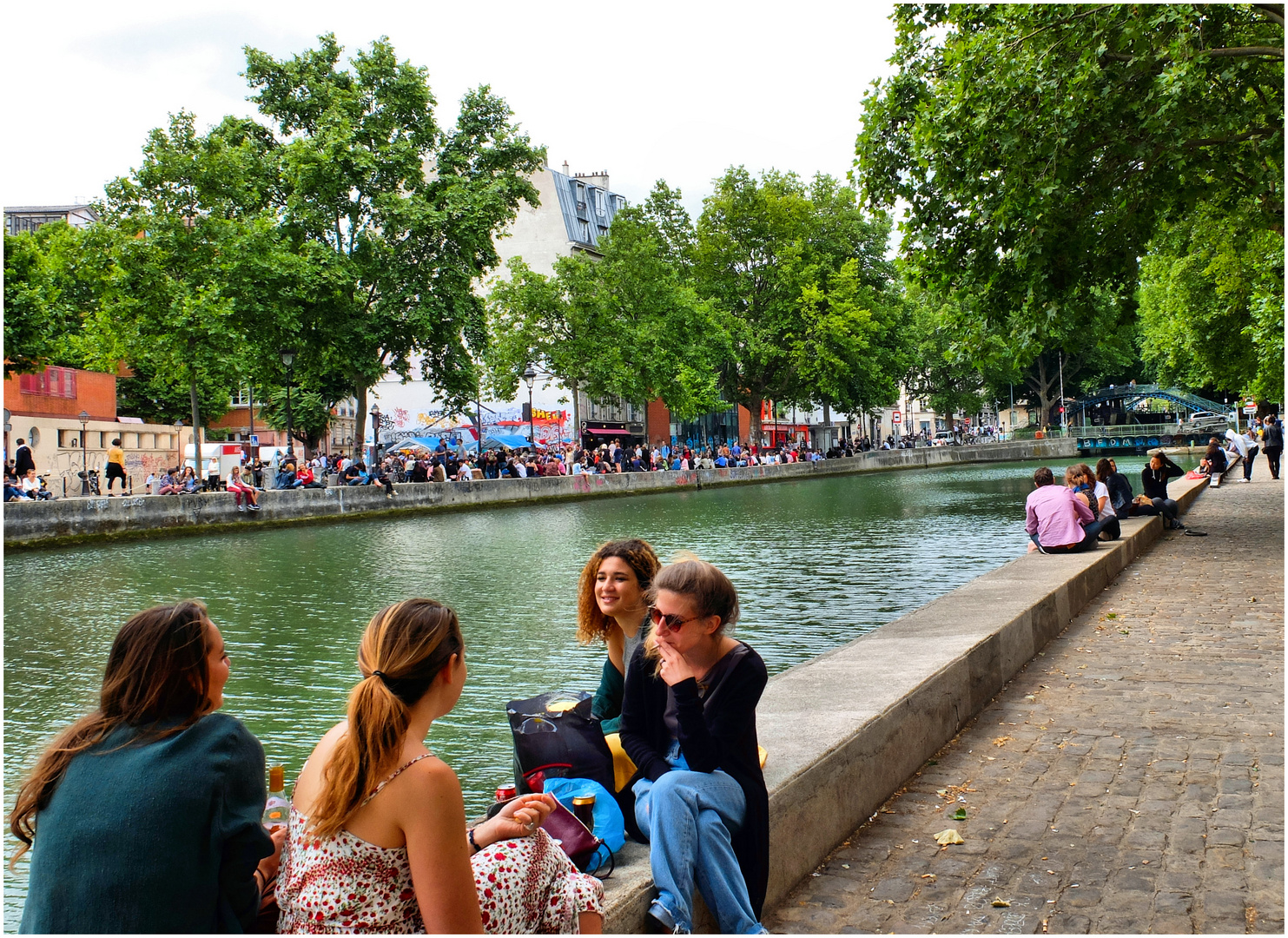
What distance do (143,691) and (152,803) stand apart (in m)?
0.26

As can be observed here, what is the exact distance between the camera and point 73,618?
1293 centimetres

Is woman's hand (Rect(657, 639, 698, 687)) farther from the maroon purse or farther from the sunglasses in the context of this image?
the maroon purse

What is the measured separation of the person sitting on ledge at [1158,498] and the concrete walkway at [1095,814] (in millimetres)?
9175

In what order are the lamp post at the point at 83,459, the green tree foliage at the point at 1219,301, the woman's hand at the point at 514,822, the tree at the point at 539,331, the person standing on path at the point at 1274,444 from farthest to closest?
the tree at the point at 539,331 < the lamp post at the point at 83,459 < the person standing on path at the point at 1274,444 < the green tree foliage at the point at 1219,301 < the woman's hand at the point at 514,822

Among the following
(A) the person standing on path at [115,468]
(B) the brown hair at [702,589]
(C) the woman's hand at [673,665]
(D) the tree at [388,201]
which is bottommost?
(C) the woman's hand at [673,665]

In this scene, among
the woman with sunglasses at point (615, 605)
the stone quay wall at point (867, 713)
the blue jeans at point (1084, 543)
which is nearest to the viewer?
the stone quay wall at point (867, 713)

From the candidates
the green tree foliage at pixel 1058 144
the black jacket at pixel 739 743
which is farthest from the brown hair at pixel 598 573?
the green tree foliage at pixel 1058 144

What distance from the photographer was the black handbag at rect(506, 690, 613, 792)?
146 inches

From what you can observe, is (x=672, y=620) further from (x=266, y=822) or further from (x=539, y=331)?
(x=539, y=331)

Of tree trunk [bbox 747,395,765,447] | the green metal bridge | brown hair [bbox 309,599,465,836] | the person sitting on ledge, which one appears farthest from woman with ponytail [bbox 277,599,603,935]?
the green metal bridge

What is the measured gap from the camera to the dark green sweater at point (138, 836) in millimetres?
2475

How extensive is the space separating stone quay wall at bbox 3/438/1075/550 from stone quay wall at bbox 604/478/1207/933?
20.4 m

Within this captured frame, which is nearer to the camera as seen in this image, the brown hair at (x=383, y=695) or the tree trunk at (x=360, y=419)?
the brown hair at (x=383, y=695)

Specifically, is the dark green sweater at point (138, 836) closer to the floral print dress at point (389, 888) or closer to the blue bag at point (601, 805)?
the floral print dress at point (389, 888)
